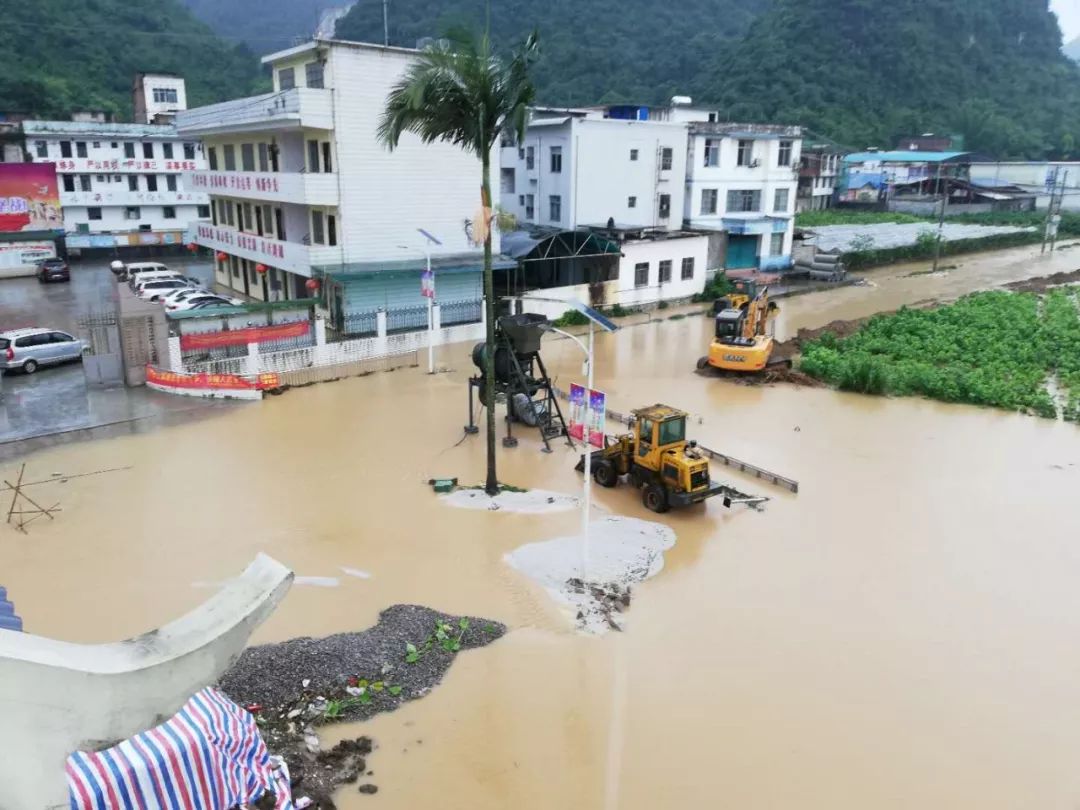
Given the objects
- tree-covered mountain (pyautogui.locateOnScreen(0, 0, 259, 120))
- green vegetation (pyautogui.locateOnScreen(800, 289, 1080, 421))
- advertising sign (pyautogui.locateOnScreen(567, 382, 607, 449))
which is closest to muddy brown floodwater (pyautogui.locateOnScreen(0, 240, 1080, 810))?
green vegetation (pyautogui.locateOnScreen(800, 289, 1080, 421))

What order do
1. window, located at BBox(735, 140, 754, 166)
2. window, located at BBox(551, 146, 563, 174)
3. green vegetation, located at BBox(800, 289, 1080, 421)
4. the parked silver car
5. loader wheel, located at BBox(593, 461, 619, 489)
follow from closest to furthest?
loader wheel, located at BBox(593, 461, 619, 489), green vegetation, located at BBox(800, 289, 1080, 421), the parked silver car, window, located at BBox(551, 146, 563, 174), window, located at BBox(735, 140, 754, 166)

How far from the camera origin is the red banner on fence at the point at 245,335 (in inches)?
886

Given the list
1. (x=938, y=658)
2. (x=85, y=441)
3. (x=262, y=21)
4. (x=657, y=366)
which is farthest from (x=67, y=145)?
(x=262, y=21)

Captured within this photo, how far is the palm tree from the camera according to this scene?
44.3ft

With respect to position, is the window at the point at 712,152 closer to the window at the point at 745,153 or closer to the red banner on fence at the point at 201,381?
the window at the point at 745,153

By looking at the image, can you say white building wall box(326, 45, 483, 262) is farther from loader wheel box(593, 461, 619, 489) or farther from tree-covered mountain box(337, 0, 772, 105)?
tree-covered mountain box(337, 0, 772, 105)

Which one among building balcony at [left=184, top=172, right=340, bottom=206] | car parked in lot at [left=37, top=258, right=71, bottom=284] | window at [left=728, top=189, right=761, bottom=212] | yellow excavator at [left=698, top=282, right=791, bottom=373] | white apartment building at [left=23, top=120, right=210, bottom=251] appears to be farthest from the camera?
white apartment building at [left=23, top=120, right=210, bottom=251]

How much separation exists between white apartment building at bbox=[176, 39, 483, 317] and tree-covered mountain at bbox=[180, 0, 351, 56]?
75981 millimetres

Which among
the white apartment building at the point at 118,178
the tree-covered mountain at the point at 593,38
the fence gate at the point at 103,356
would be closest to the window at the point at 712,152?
the white apartment building at the point at 118,178

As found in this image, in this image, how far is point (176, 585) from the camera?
11898 millimetres

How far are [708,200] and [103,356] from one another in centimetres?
3000

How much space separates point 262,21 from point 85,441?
361 feet

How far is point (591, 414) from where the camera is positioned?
11477 mm

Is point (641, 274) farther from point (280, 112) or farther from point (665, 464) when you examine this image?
point (665, 464)
